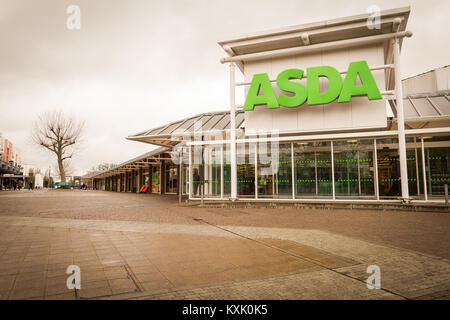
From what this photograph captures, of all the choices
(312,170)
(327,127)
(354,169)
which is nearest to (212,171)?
(312,170)

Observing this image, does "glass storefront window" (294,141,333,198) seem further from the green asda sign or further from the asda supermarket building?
the green asda sign

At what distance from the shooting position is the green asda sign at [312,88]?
501 inches

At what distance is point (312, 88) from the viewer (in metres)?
13.4

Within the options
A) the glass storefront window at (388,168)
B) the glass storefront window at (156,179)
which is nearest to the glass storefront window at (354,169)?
the glass storefront window at (388,168)

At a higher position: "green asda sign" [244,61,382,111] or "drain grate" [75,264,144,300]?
"green asda sign" [244,61,382,111]

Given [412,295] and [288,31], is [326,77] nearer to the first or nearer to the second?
[288,31]

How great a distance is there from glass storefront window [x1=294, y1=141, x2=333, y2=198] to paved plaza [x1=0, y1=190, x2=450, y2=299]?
18.2 ft

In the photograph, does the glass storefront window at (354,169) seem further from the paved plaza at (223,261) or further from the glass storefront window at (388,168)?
the paved plaza at (223,261)

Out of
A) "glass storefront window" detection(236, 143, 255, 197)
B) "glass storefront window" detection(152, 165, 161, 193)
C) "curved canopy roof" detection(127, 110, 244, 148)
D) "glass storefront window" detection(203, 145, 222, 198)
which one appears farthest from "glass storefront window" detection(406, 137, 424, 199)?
"glass storefront window" detection(152, 165, 161, 193)

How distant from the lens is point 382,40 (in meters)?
13.0

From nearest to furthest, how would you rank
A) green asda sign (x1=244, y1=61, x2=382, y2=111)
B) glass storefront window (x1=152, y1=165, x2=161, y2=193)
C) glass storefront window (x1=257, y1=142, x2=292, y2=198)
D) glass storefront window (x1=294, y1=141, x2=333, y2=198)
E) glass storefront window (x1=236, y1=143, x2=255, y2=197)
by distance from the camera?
green asda sign (x1=244, y1=61, x2=382, y2=111) < glass storefront window (x1=294, y1=141, x2=333, y2=198) < glass storefront window (x1=257, y1=142, x2=292, y2=198) < glass storefront window (x1=236, y1=143, x2=255, y2=197) < glass storefront window (x1=152, y1=165, x2=161, y2=193)

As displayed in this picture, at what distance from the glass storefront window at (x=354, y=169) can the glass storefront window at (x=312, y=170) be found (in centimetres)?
39

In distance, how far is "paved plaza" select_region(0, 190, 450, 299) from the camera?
324 centimetres
